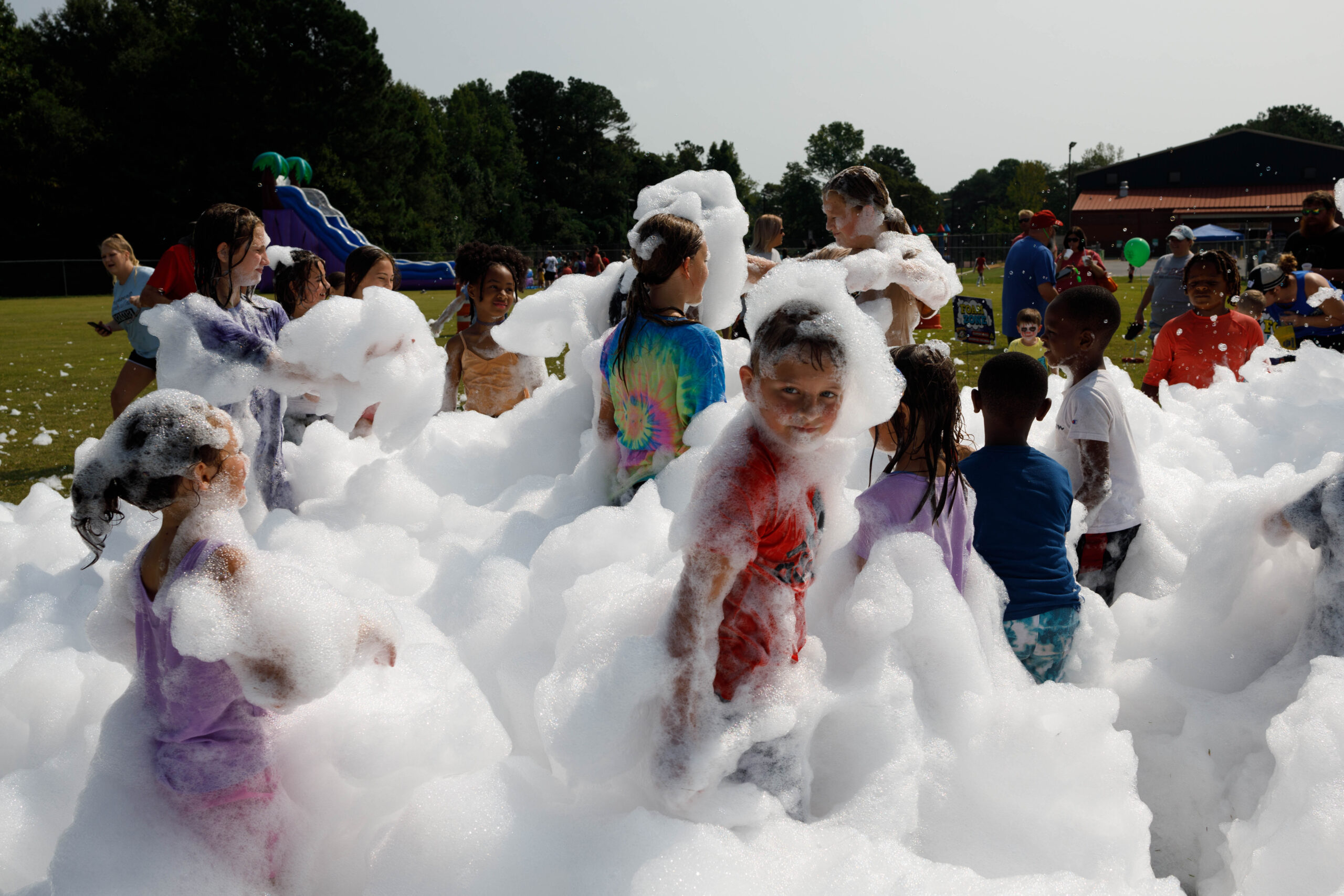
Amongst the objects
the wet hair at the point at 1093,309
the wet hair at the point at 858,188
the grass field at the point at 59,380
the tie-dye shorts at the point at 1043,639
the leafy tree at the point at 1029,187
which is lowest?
the grass field at the point at 59,380

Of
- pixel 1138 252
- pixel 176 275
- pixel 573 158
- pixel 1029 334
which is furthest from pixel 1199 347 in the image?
pixel 573 158

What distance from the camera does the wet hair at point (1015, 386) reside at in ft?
7.85

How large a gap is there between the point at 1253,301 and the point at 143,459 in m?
6.53

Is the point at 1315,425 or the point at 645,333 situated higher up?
the point at 645,333

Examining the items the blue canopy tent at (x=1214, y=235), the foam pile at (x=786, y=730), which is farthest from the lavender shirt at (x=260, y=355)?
the blue canopy tent at (x=1214, y=235)

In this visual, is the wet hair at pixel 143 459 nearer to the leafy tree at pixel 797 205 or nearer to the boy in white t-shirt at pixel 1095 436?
the boy in white t-shirt at pixel 1095 436

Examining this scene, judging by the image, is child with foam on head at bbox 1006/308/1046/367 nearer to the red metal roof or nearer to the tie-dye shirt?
the tie-dye shirt

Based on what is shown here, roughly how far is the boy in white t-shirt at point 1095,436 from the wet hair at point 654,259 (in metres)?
1.30

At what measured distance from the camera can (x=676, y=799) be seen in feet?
5.97

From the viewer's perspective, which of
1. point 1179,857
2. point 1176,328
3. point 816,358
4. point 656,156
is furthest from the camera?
point 656,156

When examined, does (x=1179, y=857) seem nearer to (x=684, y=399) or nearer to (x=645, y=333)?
(x=684, y=399)

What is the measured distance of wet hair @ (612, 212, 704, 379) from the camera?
2.69m

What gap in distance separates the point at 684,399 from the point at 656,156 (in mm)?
61456

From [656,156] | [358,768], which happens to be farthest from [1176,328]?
[656,156]
